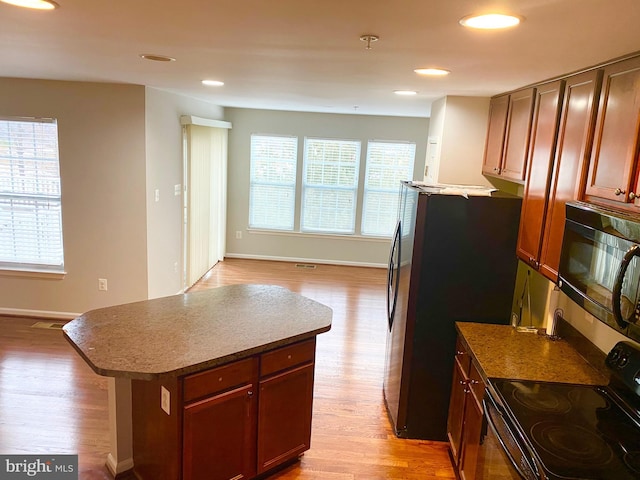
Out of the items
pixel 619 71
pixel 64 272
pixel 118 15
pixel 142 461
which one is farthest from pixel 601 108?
pixel 64 272

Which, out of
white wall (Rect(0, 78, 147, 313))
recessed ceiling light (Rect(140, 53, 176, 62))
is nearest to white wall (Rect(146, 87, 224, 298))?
white wall (Rect(0, 78, 147, 313))

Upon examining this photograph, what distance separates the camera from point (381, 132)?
686 centimetres

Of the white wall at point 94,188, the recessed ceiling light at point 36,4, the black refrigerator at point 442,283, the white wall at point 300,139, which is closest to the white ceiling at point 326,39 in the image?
the recessed ceiling light at point 36,4

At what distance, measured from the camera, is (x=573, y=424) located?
174 cm

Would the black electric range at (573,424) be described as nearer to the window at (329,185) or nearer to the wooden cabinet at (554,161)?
the wooden cabinet at (554,161)

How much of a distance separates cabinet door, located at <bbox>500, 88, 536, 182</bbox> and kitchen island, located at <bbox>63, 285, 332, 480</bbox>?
144cm

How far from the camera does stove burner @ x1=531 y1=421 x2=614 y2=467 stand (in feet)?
5.00

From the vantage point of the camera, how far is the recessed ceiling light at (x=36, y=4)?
1.57m

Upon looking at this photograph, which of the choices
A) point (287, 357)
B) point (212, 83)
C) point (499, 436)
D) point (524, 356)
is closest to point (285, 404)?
point (287, 357)

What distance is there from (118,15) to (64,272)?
11.3 feet

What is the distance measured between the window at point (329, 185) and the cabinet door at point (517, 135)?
4.09 meters

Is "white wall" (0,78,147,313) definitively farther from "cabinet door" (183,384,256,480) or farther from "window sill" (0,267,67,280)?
"cabinet door" (183,384,256,480)

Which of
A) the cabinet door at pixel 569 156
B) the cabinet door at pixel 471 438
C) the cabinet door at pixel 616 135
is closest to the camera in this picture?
the cabinet door at pixel 616 135

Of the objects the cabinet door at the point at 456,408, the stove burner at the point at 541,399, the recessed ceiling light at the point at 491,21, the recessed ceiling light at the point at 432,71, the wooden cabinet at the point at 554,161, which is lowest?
the cabinet door at the point at 456,408
